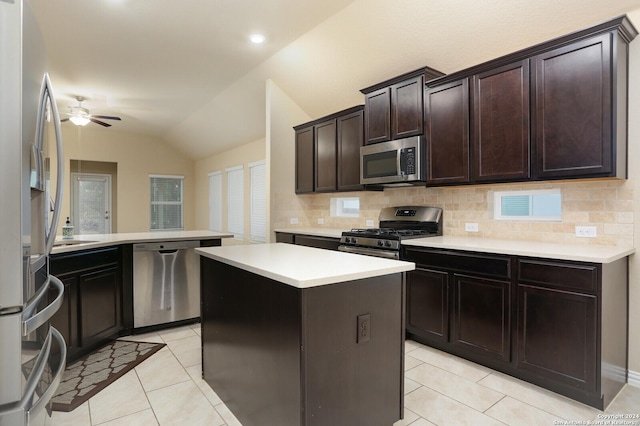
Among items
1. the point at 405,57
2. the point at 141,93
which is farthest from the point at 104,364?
the point at 141,93

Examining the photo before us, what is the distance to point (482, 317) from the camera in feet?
8.67

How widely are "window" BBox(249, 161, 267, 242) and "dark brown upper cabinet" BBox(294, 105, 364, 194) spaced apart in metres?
1.31

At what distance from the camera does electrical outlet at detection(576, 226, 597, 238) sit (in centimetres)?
263

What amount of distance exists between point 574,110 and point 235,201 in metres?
5.87

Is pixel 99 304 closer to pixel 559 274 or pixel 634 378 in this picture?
pixel 559 274

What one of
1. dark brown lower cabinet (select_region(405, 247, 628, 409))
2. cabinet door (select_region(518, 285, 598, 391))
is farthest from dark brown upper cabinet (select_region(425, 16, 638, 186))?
cabinet door (select_region(518, 285, 598, 391))

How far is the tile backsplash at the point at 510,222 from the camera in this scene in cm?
252

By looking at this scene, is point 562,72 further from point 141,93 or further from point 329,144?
Answer: point 141,93

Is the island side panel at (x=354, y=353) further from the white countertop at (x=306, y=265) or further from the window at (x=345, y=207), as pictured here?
the window at (x=345, y=207)

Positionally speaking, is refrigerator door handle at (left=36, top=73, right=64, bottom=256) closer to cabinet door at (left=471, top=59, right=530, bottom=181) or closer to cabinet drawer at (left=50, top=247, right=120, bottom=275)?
cabinet drawer at (left=50, top=247, right=120, bottom=275)

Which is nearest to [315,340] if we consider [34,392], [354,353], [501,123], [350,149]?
[354,353]

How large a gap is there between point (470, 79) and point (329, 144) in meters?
2.00

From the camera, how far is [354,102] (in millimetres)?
4562

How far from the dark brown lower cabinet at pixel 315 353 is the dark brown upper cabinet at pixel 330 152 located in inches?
98.2
